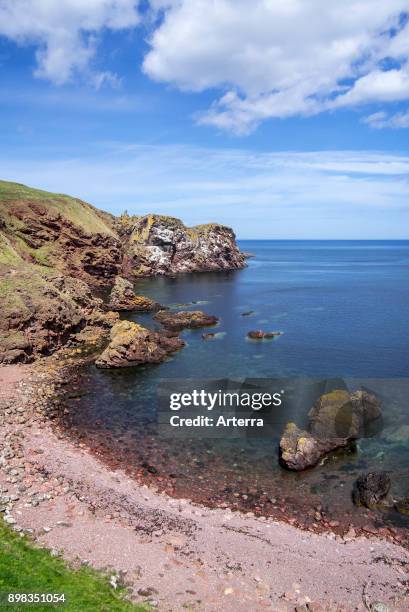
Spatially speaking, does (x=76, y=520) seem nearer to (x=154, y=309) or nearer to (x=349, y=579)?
(x=349, y=579)

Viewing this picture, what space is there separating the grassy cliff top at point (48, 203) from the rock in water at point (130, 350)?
5916 cm

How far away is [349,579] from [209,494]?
9533 millimetres

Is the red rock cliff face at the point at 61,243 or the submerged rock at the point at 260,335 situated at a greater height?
the red rock cliff face at the point at 61,243

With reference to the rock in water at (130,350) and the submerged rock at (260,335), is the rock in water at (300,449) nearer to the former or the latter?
the rock in water at (130,350)

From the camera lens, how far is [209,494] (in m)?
26.9

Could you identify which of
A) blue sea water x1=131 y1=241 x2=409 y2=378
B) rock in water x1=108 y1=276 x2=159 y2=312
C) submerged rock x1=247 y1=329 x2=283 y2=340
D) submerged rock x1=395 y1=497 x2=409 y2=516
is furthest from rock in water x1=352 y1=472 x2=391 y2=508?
rock in water x1=108 y1=276 x2=159 y2=312

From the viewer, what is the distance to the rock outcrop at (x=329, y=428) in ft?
98.2

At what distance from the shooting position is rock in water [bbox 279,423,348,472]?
29.5 meters

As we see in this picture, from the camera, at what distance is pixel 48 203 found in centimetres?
10812

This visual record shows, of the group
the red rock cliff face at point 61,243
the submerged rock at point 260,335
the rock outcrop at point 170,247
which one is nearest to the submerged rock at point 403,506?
the submerged rock at point 260,335

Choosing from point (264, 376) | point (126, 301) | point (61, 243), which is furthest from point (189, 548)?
point (61, 243)

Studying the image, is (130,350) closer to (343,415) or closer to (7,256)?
(7,256)

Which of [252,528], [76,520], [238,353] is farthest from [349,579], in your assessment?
[238,353]

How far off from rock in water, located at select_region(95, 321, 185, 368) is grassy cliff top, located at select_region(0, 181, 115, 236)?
59.2 meters
